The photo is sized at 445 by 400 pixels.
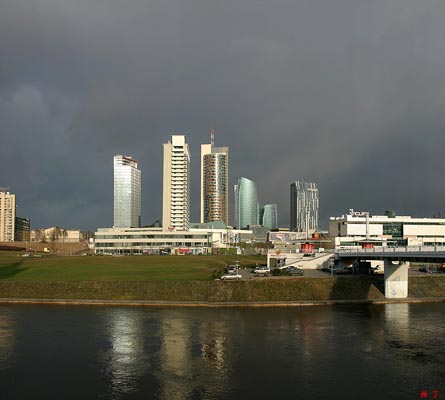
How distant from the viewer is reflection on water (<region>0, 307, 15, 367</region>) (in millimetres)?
45094

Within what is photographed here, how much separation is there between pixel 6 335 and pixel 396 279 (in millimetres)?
63869

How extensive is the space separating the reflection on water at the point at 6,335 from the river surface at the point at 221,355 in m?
0.12

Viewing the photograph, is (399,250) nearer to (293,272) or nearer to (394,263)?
(394,263)

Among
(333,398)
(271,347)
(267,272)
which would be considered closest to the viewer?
(333,398)

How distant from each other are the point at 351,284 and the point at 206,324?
37476 mm

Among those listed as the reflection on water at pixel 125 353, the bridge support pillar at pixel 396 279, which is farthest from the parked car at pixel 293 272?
the reflection on water at pixel 125 353

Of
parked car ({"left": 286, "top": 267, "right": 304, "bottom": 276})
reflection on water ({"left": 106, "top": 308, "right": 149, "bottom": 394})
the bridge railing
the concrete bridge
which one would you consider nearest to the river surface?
reflection on water ({"left": 106, "top": 308, "right": 149, "bottom": 394})

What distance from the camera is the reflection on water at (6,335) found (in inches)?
1775

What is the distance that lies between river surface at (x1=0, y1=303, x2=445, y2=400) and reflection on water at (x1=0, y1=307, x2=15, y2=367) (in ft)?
0.38

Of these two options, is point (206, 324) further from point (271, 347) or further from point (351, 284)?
point (351, 284)

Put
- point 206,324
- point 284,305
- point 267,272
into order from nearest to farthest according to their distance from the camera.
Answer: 1. point 206,324
2. point 284,305
3. point 267,272

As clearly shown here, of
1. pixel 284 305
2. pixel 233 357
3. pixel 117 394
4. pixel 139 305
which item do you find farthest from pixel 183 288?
pixel 117 394

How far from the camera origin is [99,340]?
51.8 meters

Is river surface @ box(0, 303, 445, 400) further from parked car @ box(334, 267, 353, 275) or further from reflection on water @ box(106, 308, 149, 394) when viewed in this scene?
parked car @ box(334, 267, 353, 275)
